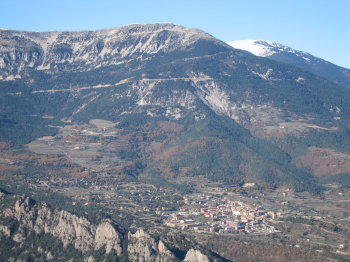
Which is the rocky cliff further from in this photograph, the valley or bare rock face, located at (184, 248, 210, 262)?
the valley

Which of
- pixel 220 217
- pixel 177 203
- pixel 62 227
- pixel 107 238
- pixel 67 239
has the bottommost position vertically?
pixel 177 203

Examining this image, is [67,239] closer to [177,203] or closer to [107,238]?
[107,238]

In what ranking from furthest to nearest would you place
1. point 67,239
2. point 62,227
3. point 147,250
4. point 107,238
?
point 62,227
point 67,239
point 107,238
point 147,250

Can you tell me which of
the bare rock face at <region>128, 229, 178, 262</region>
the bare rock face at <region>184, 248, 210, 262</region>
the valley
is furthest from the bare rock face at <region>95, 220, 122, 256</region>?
the bare rock face at <region>184, 248, 210, 262</region>

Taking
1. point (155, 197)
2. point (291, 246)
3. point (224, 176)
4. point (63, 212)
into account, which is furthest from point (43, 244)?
point (224, 176)

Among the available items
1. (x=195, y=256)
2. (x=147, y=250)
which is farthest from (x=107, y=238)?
(x=195, y=256)

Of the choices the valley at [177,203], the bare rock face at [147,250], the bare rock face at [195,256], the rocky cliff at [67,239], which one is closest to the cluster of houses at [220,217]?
the valley at [177,203]
